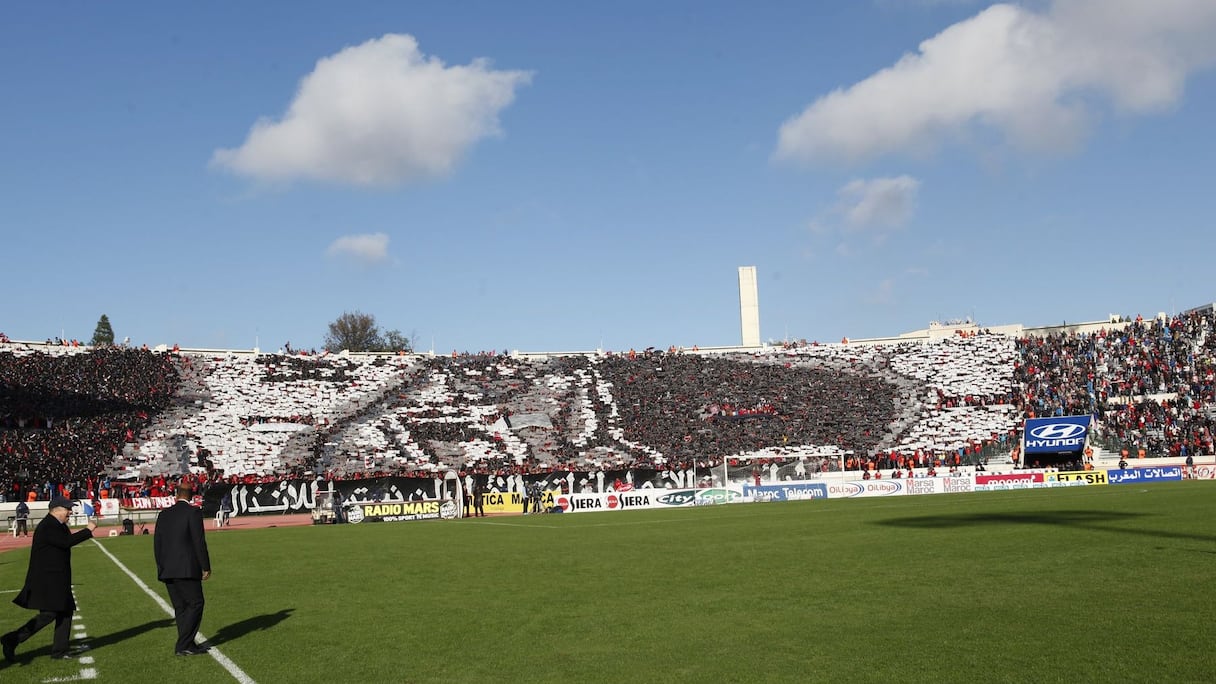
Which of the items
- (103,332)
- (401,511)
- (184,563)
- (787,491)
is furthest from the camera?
(103,332)

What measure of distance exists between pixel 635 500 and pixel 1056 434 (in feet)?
88.3

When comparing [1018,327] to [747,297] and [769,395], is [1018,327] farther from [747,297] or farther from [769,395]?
[769,395]

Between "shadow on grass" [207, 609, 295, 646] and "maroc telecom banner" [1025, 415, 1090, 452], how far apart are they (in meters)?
53.9

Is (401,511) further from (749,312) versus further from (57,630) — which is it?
(749,312)

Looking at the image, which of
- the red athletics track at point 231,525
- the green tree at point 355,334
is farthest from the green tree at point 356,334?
the red athletics track at point 231,525

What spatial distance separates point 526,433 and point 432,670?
6036 cm

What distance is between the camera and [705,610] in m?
13.6

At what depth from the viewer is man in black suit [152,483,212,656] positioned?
1167 centimetres

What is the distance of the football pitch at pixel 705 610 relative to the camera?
9914 mm

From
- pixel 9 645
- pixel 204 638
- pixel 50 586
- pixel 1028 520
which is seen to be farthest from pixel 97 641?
pixel 1028 520

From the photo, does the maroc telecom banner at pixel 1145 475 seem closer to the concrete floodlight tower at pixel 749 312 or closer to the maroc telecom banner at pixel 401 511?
the maroc telecom banner at pixel 401 511

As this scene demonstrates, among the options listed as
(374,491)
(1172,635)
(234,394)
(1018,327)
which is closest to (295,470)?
(374,491)

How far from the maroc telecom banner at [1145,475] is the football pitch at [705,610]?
2689 centimetres

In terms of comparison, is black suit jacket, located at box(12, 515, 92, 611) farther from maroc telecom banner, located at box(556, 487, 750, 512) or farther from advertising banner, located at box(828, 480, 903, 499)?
advertising banner, located at box(828, 480, 903, 499)
